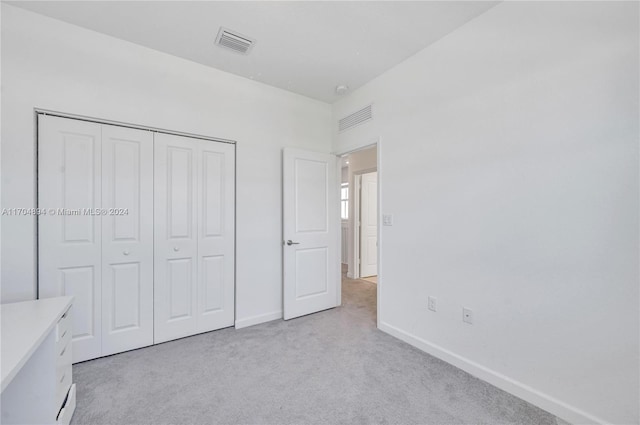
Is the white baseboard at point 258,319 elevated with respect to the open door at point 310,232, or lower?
lower

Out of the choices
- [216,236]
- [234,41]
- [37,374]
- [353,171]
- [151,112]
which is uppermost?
[234,41]

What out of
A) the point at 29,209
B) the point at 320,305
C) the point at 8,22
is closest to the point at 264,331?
the point at 320,305

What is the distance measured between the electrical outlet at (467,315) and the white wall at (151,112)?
1.89 m

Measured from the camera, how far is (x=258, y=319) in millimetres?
2902

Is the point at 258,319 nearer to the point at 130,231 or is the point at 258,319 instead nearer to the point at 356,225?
the point at 130,231

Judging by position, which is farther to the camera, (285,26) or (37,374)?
(285,26)

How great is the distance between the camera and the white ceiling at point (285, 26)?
74.0 inches

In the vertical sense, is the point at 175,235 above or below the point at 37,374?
above

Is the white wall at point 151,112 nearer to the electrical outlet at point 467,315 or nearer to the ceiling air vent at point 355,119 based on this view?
the ceiling air vent at point 355,119

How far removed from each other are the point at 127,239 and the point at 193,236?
0.53 meters

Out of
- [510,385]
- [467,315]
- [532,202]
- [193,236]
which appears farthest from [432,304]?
[193,236]

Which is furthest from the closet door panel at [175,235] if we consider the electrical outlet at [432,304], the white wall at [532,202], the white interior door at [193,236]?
the electrical outlet at [432,304]

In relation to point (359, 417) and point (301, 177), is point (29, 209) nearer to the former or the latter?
point (301, 177)

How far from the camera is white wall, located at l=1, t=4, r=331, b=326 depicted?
190cm
